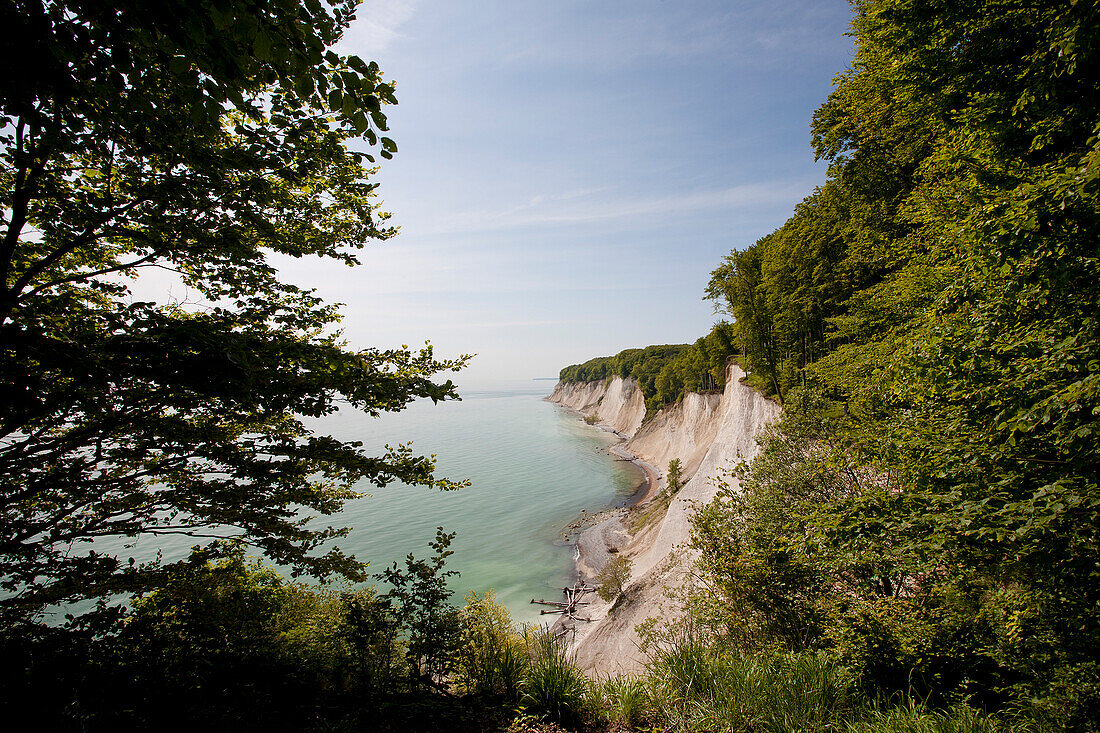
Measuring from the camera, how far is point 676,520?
23922mm

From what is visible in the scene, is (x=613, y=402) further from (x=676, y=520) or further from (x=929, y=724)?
(x=929, y=724)

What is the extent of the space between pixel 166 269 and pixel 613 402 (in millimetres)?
91986

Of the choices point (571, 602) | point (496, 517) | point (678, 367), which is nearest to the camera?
point (571, 602)

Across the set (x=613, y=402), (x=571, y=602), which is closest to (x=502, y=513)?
(x=571, y=602)

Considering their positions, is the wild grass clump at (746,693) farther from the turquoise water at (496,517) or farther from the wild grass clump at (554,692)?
the turquoise water at (496,517)

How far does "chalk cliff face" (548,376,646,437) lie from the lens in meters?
77.4

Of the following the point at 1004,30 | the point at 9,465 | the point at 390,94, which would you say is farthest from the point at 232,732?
the point at 1004,30

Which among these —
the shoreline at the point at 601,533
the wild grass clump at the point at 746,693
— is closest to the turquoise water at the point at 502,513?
the shoreline at the point at 601,533

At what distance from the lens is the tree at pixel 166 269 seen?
8.83 ft

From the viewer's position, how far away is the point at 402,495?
4056 centimetres

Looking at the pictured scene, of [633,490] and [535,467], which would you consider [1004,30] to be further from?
[535,467]

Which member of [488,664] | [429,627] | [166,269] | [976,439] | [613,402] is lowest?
[613,402]

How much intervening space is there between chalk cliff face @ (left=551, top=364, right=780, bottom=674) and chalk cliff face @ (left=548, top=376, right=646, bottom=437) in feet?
76.8

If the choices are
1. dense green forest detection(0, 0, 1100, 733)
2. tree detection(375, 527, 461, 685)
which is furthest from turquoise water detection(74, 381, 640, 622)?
tree detection(375, 527, 461, 685)
